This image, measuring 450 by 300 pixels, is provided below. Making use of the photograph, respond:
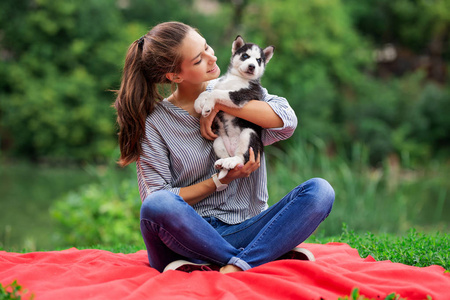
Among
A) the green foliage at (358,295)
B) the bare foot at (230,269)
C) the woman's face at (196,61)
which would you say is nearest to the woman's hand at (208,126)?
the woman's face at (196,61)

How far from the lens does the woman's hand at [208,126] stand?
2604 millimetres

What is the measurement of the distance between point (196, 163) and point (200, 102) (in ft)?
1.12

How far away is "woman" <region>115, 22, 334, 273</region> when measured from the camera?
2.36 m

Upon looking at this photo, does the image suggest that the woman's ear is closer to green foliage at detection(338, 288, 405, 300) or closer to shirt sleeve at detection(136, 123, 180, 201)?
shirt sleeve at detection(136, 123, 180, 201)

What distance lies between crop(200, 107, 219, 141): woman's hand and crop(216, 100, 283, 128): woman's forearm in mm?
45

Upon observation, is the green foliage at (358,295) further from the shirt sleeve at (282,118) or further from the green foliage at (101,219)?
the green foliage at (101,219)

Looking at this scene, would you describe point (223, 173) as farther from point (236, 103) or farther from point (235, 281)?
point (235, 281)

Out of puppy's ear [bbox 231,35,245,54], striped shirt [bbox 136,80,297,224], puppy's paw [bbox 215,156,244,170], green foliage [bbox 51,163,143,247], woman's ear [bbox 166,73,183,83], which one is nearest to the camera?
puppy's paw [bbox 215,156,244,170]

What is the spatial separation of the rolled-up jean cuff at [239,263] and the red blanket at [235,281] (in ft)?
0.22

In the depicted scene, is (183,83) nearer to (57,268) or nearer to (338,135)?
(57,268)

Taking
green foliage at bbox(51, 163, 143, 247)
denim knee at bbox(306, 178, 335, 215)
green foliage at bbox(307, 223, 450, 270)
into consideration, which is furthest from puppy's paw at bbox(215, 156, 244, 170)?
green foliage at bbox(51, 163, 143, 247)

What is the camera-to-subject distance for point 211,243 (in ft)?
7.50

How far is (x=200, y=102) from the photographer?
2631mm

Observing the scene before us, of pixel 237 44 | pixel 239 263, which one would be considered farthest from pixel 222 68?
pixel 239 263
